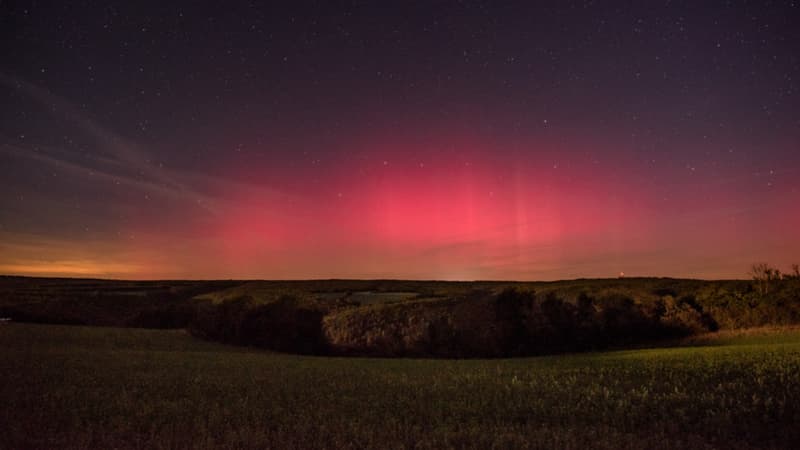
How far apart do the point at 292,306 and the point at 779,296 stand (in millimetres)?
31788

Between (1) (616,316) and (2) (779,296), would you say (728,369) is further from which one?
(2) (779,296)

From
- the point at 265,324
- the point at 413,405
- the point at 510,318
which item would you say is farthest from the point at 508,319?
the point at 413,405

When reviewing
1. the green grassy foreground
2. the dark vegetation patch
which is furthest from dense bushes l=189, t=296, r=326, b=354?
the green grassy foreground

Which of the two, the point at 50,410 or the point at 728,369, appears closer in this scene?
the point at 50,410

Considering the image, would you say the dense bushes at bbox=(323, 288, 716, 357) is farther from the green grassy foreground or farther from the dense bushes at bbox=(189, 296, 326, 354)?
the green grassy foreground

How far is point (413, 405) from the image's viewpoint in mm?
12953

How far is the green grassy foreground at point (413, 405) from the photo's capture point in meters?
9.45

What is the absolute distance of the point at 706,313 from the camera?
36.5 m

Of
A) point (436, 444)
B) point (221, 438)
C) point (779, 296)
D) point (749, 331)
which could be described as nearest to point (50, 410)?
point (221, 438)

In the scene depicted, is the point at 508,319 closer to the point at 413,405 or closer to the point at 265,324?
the point at 265,324

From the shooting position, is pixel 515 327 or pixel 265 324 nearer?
pixel 515 327

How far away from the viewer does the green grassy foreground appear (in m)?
9.45

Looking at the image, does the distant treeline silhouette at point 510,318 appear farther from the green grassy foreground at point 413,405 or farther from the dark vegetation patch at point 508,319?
the green grassy foreground at point 413,405

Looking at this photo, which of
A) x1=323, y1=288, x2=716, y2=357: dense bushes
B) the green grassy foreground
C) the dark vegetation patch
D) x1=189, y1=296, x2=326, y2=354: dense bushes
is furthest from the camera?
x1=189, y1=296, x2=326, y2=354: dense bushes
